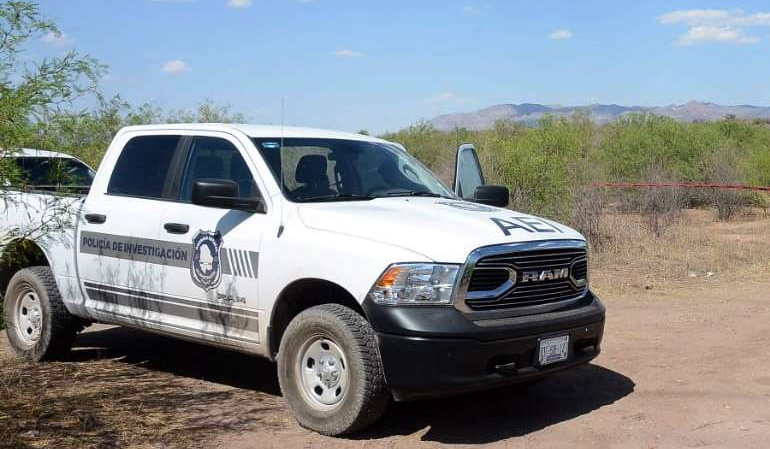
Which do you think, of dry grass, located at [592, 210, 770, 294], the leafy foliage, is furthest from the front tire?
the leafy foliage

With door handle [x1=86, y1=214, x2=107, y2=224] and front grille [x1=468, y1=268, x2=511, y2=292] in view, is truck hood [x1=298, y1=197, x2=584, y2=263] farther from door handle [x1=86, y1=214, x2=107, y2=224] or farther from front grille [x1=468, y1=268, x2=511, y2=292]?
door handle [x1=86, y1=214, x2=107, y2=224]

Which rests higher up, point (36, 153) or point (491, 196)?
point (36, 153)

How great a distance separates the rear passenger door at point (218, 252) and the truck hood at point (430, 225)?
0.50 m

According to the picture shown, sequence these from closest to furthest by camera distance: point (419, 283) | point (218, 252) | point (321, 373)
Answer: point (419, 283)
point (321, 373)
point (218, 252)

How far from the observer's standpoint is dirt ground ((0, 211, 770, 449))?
5.69 m

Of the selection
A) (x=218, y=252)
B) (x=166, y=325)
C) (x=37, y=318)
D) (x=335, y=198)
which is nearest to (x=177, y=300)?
(x=166, y=325)

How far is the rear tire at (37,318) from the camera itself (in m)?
7.56

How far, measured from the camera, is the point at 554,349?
18.8ft

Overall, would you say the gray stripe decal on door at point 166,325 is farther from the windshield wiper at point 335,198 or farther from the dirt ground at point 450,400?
the windshield wiper at point 335,198

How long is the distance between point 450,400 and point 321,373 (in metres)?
1.38

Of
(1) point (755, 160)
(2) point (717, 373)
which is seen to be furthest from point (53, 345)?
(1) point (755, 160)

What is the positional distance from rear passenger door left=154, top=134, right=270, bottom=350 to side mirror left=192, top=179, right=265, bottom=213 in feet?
0.26

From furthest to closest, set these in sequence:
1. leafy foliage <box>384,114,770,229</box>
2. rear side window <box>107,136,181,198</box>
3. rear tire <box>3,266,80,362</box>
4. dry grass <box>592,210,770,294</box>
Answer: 1. leafy foliage <box>384,114,770,229</box>
2. dry grass <box>592,210,770,294</box>
3. rear tire <box>3,266,80,362</box>
4. rear side window <box>107,136,181,198</box>

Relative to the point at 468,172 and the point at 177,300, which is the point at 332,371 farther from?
the point at 468,172
